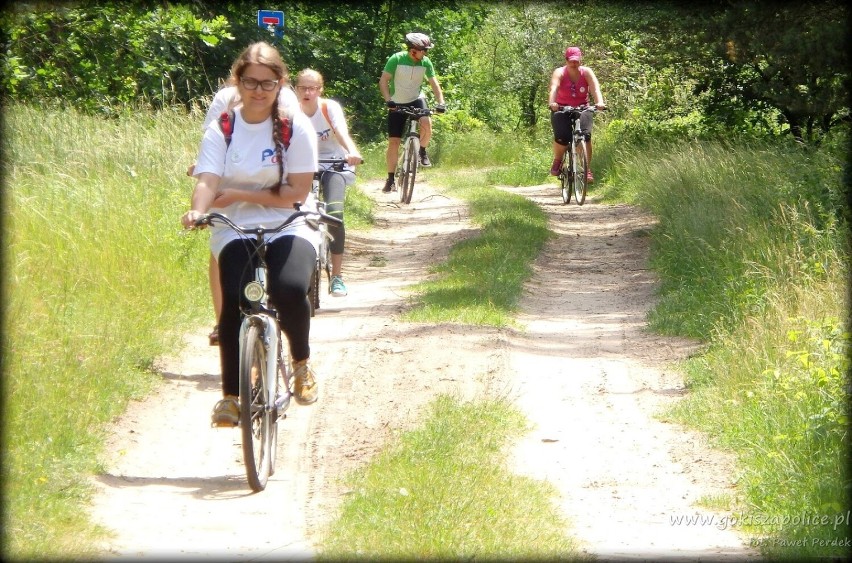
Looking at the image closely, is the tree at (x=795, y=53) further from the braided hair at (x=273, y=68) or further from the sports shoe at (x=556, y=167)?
the braided hair at (x=273, y=68)

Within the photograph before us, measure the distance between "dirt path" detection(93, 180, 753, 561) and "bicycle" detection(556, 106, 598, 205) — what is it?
15.1 ft

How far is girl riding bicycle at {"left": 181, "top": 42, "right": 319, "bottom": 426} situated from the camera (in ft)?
17.4

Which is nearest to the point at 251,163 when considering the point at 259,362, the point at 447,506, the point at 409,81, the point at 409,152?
the point at 259,362

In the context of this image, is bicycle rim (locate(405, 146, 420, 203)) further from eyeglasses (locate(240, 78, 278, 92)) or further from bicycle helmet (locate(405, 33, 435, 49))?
eyeglasses (locate(240, 78, 278, 92))

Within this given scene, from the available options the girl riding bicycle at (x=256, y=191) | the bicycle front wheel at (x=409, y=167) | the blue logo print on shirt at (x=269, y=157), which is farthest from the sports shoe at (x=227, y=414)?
the bicycle front wheel at (x=409, y=167)

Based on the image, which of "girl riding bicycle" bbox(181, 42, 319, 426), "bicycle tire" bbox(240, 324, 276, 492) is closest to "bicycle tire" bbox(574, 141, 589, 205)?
"girl riding bicycle" bbox(181, 42, 319, 426)

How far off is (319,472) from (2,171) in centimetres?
568

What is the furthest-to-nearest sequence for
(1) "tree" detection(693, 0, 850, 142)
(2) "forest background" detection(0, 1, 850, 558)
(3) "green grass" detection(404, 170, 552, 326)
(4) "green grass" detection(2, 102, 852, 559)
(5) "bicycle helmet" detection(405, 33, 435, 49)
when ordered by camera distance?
(5) "bicycle helmet" detection(405, 33, 435, 49) < (1) "tree" detection(693, 0, 850, 142) < (3) "green grass" detection(404, 170, 552, 326) < (2) "forest background" detection(0, 1, 850, 558) < (4) "green grass" detection(2, 102, 852, 559)

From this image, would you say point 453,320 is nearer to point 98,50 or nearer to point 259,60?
point 259,60

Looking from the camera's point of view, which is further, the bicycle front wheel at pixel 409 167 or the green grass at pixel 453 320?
the bicycle front wheel at pixel 409 167

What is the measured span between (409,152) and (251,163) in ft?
30.5

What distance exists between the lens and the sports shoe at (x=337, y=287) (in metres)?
9.73

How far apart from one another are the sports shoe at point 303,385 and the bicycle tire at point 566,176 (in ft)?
32.7

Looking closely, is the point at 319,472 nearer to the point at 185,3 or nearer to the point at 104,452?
the point at 104,452
